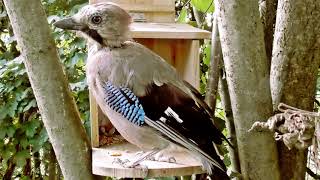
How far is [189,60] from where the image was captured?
2.31m

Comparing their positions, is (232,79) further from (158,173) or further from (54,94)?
(54,94)

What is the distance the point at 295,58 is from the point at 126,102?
56 cm

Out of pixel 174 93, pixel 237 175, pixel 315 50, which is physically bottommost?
pixel 237 175

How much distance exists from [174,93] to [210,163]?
0.27 metres

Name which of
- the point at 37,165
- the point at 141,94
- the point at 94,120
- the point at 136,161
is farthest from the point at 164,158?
the point at 37,165

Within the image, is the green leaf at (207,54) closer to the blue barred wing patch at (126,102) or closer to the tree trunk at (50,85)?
the blue barred wing patch at (126,102)

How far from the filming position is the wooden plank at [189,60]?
2.28 metres

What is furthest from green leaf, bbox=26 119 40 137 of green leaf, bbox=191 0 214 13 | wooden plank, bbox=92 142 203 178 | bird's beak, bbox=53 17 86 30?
green leaf, bbox=191 0 214 13

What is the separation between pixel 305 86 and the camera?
1871 mm

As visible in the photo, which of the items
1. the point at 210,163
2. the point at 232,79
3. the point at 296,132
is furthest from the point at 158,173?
the point at 296,132

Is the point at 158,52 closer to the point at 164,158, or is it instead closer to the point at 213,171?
the point at 164,158

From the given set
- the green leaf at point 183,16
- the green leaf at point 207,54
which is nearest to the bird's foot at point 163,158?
the green leaf at point 207,54

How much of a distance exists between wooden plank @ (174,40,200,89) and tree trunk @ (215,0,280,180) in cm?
42

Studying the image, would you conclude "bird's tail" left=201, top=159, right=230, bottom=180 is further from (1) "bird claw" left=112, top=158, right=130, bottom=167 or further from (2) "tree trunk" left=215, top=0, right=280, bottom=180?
(1) "bird claw" left=112, top=158, right=130, bottom=167
